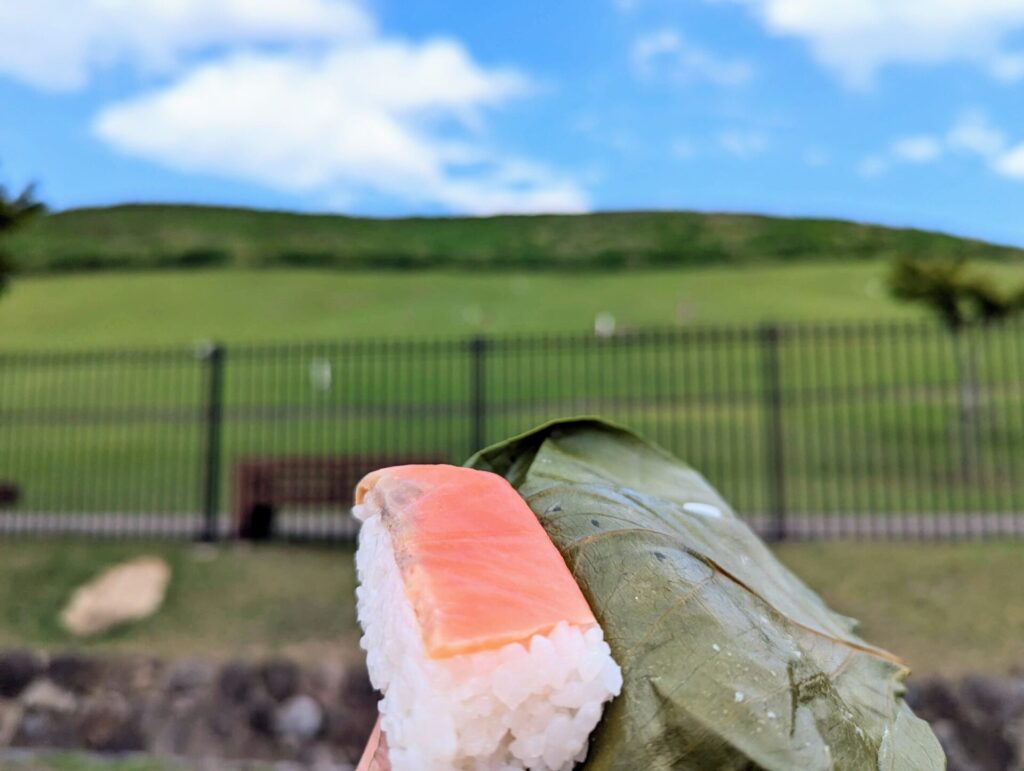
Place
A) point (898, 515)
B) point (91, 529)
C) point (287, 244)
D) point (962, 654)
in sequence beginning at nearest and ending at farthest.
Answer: point (962, 654) → point (91, 529) → point (898, 515) → point (287, 244)

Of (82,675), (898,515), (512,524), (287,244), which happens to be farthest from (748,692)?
(287,244)

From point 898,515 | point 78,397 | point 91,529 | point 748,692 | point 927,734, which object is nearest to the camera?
point 748,692

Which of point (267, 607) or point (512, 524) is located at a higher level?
point (512, 524)

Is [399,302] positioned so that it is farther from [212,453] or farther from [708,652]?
[708,652]

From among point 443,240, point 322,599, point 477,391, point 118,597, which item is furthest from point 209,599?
point 443,240

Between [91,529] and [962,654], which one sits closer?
[962,654]

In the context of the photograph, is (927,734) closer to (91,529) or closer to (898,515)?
(91,529)
